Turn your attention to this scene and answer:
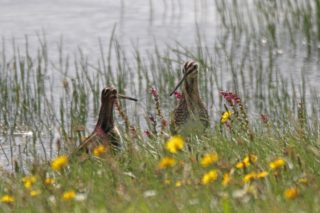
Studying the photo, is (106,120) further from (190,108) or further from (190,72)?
(190,72)

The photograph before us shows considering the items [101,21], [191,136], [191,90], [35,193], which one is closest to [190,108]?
[191,90]

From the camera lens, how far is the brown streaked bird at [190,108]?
880 cm

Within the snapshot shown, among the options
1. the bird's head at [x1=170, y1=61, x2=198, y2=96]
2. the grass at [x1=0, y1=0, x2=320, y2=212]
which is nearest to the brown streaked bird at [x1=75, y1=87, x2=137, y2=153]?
the grass at [x1=0, y1=0, x2=320, y2=212]

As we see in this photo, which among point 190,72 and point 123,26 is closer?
point 190,72

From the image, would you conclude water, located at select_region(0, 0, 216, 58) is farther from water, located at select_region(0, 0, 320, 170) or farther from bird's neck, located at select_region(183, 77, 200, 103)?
bird's neck, located at select_region(183, 77, 200, 103)

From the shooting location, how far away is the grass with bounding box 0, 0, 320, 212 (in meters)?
5.53

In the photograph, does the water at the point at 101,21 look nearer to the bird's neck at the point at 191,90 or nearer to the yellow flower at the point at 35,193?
the bird's neck at the point at 191,90

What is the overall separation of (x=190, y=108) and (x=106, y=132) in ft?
2.75

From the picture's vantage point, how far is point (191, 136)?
800cm

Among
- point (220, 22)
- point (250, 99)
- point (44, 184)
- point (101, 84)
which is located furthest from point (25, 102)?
point (44, 184)

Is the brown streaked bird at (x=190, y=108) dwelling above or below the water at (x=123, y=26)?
below

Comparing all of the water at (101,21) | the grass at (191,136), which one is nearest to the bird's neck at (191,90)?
the grass at (191,136)

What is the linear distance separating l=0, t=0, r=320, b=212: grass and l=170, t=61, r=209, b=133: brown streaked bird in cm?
24

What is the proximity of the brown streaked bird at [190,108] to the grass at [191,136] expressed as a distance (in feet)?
0.80
